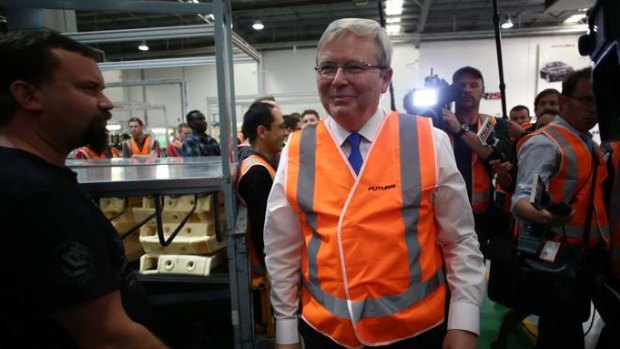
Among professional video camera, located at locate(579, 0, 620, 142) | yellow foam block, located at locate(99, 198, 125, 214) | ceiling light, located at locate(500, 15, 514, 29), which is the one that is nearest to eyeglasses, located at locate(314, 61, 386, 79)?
professional video camera, located at locate(579, 0, 620, 142)

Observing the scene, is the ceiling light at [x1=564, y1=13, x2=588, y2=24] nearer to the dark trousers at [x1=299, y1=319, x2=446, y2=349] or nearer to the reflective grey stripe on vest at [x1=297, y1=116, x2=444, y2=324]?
the reflective grey stripe on vest at [x1=297, y1=116, x2=444, y2=324]

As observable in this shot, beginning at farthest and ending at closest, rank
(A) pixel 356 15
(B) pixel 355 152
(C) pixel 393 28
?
(C) pixel 393 28 → (A) pixel 356 15 → (B) pixel 355 152

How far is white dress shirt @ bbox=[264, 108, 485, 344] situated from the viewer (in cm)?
114

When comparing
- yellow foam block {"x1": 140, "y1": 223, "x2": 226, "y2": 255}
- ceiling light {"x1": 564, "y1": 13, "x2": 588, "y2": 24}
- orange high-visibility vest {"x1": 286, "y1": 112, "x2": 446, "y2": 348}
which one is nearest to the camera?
orange high-visibility vest {"x1": 286, "y1": 112, "x2": 446, "y2": 348}

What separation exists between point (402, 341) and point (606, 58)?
0.87 meters

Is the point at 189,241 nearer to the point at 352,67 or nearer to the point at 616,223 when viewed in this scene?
the point at 352,67

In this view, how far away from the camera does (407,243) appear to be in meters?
1.08

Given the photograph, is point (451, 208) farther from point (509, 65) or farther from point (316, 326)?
point (509, 65)

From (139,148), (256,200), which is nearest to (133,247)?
(256,200)

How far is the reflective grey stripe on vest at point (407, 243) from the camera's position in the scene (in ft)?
3.49

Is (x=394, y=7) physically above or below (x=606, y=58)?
above

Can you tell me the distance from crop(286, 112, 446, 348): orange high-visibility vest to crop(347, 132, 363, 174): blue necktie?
0.10 feet

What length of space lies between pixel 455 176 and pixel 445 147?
0.09 meters

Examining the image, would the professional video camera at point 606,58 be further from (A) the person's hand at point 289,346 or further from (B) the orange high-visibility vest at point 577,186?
(A) the person's hand at point 289,346
